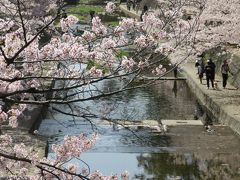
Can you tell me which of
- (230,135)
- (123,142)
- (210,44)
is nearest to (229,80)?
(210,44)

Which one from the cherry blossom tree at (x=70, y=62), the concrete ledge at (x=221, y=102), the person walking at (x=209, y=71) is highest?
the cherry blossom tree at (x=70, y=62)

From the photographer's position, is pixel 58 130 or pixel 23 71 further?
pixel 58 130

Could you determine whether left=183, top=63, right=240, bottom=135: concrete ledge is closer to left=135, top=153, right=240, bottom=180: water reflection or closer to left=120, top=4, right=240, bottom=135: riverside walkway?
left=120, top=4, right=240, bottom=135: riverside walkway

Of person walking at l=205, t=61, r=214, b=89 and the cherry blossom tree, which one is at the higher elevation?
the cherry blossom tree

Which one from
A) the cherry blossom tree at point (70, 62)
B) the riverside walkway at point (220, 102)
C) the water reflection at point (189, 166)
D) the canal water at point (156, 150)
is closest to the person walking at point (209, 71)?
the riverside walkway at point (220, 102)

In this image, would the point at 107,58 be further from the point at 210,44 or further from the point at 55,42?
the point at 210,44

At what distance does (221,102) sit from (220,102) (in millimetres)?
37

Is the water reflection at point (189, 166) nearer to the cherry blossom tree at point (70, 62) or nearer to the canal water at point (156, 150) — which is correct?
the canal water at point (156, 150)

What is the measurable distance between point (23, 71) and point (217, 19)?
1560cm

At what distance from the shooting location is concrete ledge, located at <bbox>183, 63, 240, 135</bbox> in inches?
669

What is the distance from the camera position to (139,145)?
1523 centimetres

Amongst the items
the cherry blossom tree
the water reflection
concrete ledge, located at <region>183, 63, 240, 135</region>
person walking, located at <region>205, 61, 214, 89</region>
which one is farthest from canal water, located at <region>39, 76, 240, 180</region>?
the cherry blossom tree

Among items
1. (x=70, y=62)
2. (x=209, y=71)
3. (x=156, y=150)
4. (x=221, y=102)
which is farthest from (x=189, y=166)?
(x=209, y=71)

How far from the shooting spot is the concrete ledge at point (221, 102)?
17.0 meters
